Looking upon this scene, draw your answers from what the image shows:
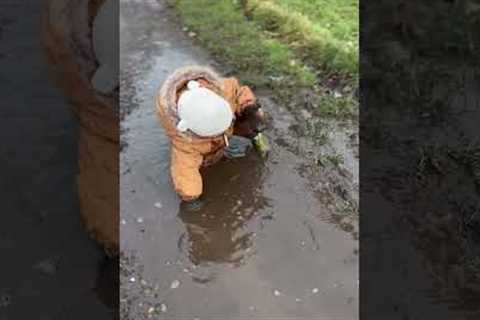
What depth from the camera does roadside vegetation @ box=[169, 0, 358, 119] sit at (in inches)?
185

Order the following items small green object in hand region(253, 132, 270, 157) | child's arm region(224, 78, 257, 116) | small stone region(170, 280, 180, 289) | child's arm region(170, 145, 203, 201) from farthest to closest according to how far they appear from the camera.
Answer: small green object in hand region(253, 132, 270, 157) → child's arm region(224, 78, 257, 116) → child's arm region(170, 145, 203, 201) → small stone region(170, 280, 180, 289)

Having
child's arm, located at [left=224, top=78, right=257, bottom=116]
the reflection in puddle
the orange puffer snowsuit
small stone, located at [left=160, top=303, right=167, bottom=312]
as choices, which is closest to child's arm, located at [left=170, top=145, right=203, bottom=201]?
the orange puffer snowsuit

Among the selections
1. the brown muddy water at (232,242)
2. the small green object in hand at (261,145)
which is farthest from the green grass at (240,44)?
the small green object in hand at (261,145)

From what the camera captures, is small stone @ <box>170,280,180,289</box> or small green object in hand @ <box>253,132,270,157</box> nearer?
small stone @ <box>170,280,180,289</box>

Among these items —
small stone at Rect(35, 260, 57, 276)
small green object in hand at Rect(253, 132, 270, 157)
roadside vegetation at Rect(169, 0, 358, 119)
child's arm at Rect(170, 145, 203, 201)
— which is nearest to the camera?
small stone at Rect(35, 260, 57, 276)

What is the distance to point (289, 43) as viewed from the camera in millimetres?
5273

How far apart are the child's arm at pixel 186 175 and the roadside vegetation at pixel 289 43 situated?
1.08m

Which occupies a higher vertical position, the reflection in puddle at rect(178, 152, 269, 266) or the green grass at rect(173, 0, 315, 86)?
the reflection in puddle at rect(178, 152, 269, 266)

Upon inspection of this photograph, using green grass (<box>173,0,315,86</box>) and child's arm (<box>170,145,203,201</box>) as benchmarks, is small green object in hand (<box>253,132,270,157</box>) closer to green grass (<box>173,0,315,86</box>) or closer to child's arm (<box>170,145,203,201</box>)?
child's arm (<box>170,145,203,201</box>)

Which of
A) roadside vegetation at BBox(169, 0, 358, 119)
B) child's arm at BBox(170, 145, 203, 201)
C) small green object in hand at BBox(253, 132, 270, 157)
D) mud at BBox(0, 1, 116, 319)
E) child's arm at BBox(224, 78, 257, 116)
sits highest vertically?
child's arm at BBox(224, 78, 257, 116)

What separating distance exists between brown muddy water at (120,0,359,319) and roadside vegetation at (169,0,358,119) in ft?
1.14

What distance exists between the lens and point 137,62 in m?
4.97

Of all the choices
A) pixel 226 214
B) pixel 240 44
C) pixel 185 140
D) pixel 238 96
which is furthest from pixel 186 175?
pixel 240 44

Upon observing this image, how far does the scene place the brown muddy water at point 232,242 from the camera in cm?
328
